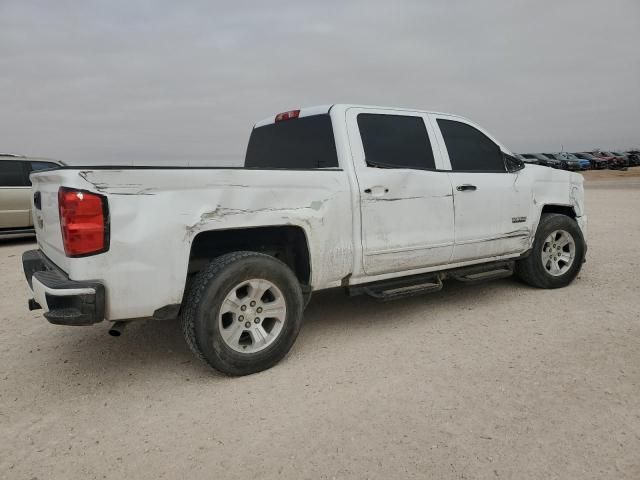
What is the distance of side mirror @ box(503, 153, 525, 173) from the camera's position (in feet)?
16.1

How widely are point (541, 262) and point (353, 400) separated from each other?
10.4ft

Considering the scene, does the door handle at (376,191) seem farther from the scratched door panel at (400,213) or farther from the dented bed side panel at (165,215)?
the dented bed side panel at (165,215)

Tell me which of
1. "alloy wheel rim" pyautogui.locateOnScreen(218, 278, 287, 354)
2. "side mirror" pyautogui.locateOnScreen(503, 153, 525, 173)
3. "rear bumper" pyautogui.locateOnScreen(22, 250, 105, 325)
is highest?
"side mirror" pyautogui.locateOnScreen(503, 153, 525, 173)

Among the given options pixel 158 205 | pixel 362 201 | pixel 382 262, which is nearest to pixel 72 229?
pixel 158 205

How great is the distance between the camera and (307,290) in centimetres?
369

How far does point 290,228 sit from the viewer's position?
142 inches

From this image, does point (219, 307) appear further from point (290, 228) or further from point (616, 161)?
point (616, 161)

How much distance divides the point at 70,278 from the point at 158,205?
0.67m

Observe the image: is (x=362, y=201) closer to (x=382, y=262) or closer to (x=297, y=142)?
(x=382, y=262)

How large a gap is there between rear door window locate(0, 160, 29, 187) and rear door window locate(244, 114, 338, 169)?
265 inches

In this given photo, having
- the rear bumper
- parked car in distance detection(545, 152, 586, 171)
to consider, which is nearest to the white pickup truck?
the rear bumper

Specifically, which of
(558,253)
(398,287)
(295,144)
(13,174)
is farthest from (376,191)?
(13,174)

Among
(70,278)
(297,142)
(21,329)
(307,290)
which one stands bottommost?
(21,329)

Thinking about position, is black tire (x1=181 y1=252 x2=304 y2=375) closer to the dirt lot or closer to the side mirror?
the dirt lot
